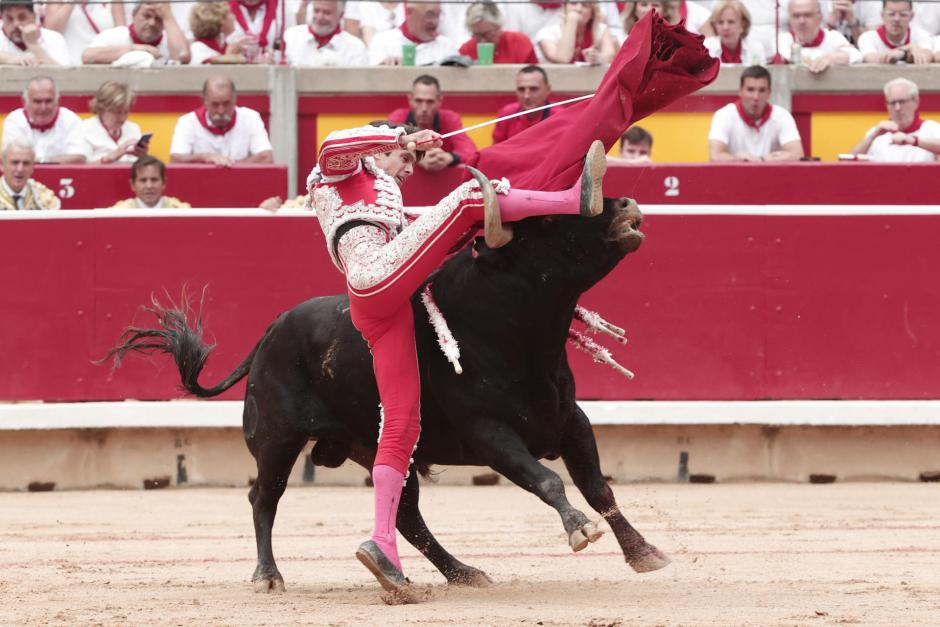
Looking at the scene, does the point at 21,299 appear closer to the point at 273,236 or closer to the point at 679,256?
the point at 273,236

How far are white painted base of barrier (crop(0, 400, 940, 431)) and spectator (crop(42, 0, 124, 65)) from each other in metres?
2.95

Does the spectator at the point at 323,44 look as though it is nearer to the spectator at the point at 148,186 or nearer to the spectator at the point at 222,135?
the spectator at the point at 222,135

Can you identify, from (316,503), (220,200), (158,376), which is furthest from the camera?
(220,200)

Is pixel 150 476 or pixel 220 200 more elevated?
pixel 220 200

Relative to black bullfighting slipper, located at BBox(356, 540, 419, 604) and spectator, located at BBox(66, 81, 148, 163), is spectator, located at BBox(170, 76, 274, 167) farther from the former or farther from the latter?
black bullfighting slipper, located at BBox(356, 540, 419, 604)

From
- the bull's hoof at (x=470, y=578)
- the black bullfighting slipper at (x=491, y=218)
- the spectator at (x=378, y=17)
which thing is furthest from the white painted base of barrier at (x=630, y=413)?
the black bullfighting slipper at (x=491, y=218)

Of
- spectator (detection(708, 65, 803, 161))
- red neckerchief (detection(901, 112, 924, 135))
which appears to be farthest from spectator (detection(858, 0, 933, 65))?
spectator (detection(708, 65, 803, 161))

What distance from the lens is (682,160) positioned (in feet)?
33.2

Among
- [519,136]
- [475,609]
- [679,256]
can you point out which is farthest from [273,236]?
[475,609]

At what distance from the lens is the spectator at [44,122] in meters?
9.58

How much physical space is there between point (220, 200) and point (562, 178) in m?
4.46

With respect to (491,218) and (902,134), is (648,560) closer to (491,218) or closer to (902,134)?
(491,218)

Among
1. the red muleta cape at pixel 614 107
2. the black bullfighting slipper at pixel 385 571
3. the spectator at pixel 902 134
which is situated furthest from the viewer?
the spectator at pixel 902 134

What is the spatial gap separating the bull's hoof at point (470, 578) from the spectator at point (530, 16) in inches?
216
